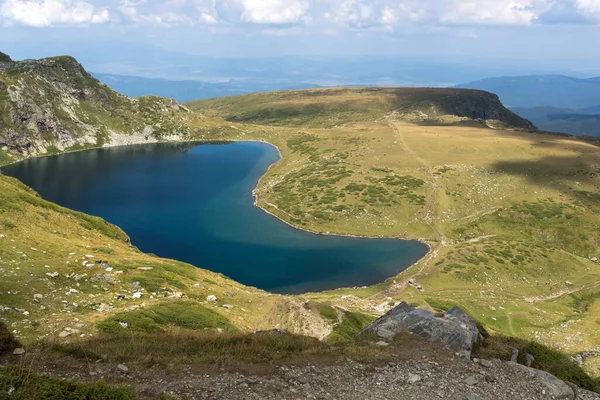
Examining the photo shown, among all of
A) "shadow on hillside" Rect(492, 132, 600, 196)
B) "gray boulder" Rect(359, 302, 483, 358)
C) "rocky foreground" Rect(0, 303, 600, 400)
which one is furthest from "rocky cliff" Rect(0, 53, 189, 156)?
"gray boulder" Rect(359, 302, 483, 358)

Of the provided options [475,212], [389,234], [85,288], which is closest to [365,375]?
[85,288]

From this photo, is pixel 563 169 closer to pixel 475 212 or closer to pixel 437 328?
pixel 475 212

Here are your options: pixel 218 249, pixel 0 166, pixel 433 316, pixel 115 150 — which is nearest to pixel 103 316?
pixel 433 316

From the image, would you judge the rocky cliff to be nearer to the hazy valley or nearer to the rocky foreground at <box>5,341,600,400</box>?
the hazy valley

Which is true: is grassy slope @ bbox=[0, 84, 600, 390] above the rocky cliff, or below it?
below

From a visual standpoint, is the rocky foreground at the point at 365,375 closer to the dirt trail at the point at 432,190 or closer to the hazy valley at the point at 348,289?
the hazy valley at the point at 348,289

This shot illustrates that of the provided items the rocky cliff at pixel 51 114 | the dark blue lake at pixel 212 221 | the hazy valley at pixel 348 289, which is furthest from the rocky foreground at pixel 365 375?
the rocky cliff at pixel 51 114

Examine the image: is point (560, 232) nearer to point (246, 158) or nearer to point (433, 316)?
point (433, 316)
